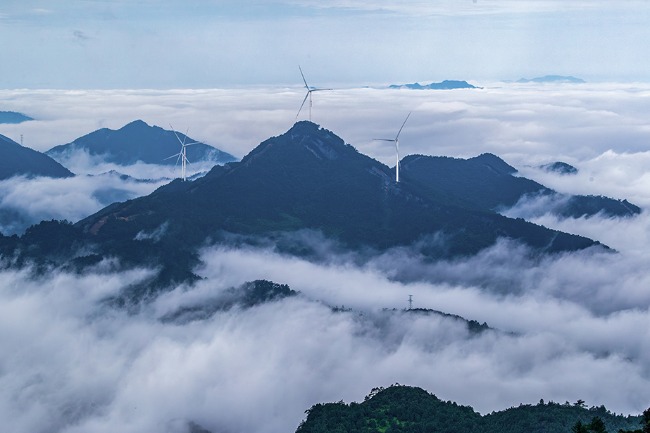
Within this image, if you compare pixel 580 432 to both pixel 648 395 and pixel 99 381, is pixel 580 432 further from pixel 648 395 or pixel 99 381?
pixel 99 381

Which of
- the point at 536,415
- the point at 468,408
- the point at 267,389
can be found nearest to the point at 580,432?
the point at 536,415

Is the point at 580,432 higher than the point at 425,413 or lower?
higher

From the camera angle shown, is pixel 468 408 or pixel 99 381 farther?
pixel 99 381

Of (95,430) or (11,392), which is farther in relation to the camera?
(11,392)

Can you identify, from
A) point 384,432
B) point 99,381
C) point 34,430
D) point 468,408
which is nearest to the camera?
point 384,432

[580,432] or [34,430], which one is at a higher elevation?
[580,432]

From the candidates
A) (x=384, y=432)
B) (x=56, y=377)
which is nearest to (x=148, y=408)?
(x=56, y=377)

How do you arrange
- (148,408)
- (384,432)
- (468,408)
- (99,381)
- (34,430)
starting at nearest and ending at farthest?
(384,432) → (468,408) → (34,430) → (148,408) → (99,381)

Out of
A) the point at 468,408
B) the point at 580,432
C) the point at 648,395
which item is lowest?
the point at 648,395

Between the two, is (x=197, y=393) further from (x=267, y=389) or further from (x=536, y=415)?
(x=536, y=415)
